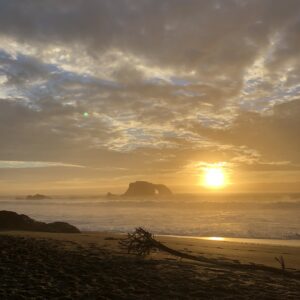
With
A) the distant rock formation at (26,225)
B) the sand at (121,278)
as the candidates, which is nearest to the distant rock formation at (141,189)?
the distant rock formation at (26,225)

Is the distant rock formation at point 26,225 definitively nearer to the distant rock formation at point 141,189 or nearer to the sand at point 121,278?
the sand at point 121,278

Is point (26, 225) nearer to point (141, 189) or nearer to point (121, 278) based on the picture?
point (121, 278)

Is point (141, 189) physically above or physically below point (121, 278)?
above

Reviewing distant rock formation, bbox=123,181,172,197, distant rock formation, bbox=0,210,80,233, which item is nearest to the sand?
distant rock formation, bbox=0,210,80,233

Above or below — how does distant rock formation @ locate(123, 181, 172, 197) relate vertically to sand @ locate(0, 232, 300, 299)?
above

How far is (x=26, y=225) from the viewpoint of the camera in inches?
1021

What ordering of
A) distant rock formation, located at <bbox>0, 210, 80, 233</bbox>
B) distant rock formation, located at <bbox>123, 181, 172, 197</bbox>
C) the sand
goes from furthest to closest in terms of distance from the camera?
distant rock formation, located at <bbox>123, 181, 172, 197</bbox>
distant rock formation, located at <bbox>0, 210, 80, 233</bbox>
the sand

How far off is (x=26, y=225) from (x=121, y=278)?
18447mm

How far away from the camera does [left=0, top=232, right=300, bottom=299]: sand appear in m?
Result: 7.95

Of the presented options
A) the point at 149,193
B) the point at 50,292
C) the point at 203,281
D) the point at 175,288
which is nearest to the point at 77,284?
the point at 50,292

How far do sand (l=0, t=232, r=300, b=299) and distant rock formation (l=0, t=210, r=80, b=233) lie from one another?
11323mm

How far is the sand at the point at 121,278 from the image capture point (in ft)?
26.1

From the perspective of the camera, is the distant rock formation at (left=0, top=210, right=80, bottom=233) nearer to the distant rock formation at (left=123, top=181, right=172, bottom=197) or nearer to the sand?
the sand

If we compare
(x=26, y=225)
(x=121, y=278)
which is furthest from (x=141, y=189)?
(x=121, y=278)
